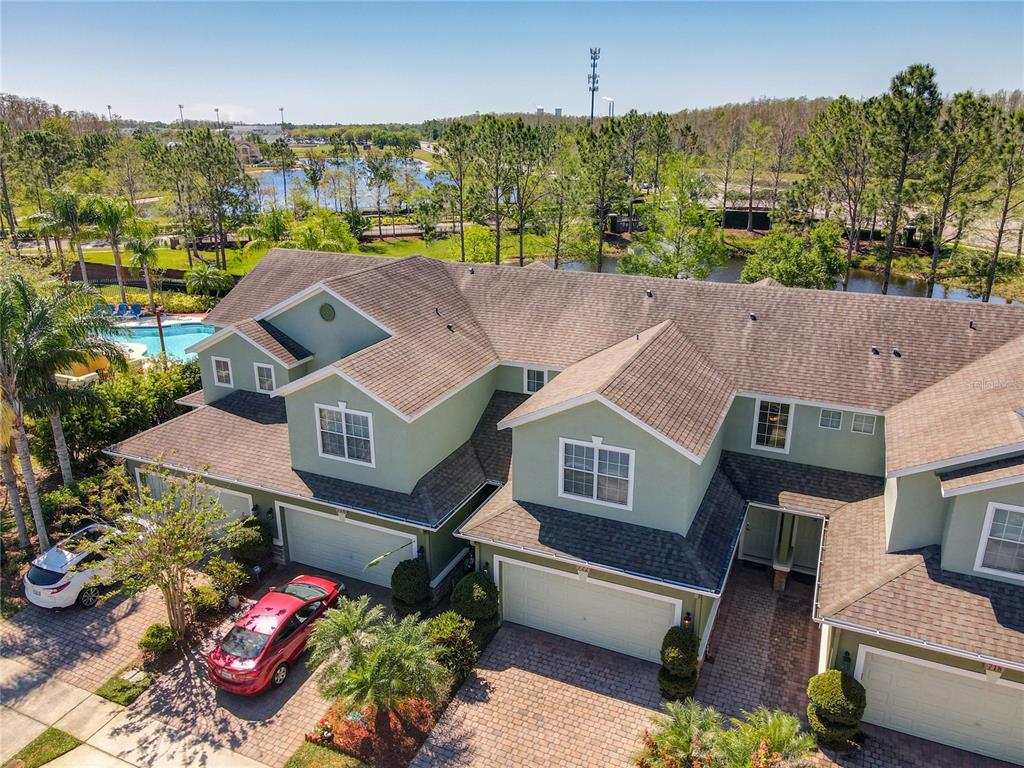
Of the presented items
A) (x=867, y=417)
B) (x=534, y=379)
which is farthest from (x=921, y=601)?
(x=534, y=379)

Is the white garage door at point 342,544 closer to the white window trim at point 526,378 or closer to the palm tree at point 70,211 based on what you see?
the white window trim at point 526,378

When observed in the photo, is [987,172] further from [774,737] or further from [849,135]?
[774,737]

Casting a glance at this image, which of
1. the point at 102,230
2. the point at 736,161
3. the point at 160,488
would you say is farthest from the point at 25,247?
the point at 736,161

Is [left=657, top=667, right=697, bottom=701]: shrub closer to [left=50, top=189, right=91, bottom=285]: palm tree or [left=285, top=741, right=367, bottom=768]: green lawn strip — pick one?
[left=285, top=741, right=367, bottom=768]: green lawn strip

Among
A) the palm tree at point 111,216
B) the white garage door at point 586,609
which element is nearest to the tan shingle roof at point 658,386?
the white garage door at point 586,609

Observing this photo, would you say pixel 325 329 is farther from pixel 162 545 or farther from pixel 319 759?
pixel 319 759

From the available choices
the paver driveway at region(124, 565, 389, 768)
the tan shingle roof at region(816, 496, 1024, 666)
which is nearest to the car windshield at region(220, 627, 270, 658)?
the paver driveway at region(124, 565, 389, 768)
